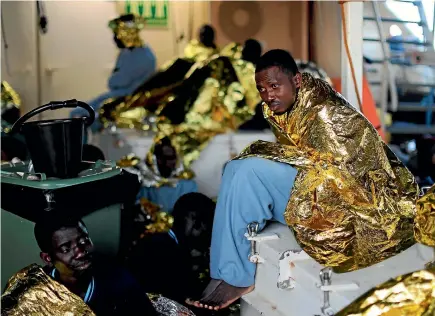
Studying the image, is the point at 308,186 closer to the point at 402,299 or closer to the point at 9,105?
the point at 402,299

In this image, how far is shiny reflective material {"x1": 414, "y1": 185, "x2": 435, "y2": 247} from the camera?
0.99 m

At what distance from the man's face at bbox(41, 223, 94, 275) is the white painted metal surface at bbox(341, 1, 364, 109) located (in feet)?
4.41

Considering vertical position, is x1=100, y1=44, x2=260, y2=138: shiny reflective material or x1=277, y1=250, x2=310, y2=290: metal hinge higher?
x1=100, y1=44, x2=260, y2=138: shiny reflective material

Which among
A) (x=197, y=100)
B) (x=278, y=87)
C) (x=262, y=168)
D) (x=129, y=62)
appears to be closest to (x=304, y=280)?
(x=262, y=168)

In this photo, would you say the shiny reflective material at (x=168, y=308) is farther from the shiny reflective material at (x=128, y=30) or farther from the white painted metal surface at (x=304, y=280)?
the shiny reflective material at (x=128, y=30)

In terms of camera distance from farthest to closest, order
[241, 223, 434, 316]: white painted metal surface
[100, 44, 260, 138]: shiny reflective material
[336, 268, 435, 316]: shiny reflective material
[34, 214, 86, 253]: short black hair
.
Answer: [100, 44, 260, 138]: shiny reflective material < [34, 214, 86, 253]: short black hair < [241, 223, 434, 316]: white painted metal surface < [336, 268, 435, 316]: shiny reflective material

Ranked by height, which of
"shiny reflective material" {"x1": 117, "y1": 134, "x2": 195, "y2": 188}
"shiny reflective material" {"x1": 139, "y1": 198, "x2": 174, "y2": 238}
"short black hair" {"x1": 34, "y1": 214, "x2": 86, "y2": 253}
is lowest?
"shiny reflective material" {"x1": 139, "y1": 198, "x2": 174, "y2": 238}

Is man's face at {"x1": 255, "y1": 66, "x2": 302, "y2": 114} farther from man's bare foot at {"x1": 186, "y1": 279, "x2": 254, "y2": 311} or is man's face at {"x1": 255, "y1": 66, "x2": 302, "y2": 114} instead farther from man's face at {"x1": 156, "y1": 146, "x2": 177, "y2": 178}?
man's face at {"x1": 156, "y1": 146, "x2": 177, "y2": 178}

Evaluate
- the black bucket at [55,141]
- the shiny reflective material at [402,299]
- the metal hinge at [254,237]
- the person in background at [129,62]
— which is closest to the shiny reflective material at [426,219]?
the shiny reflective material at [402,299]

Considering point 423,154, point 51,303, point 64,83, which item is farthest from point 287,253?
point 64,83

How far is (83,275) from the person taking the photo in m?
1.73

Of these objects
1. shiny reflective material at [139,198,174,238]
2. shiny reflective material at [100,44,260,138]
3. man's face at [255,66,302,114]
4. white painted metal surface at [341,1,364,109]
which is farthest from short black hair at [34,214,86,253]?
shiny reflective material at [100,44,260,138]

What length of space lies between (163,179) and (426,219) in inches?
91.2

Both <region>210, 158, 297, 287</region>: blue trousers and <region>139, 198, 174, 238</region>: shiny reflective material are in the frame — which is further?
<region>139, 198, 174, 238</region>: shiny reflective material
